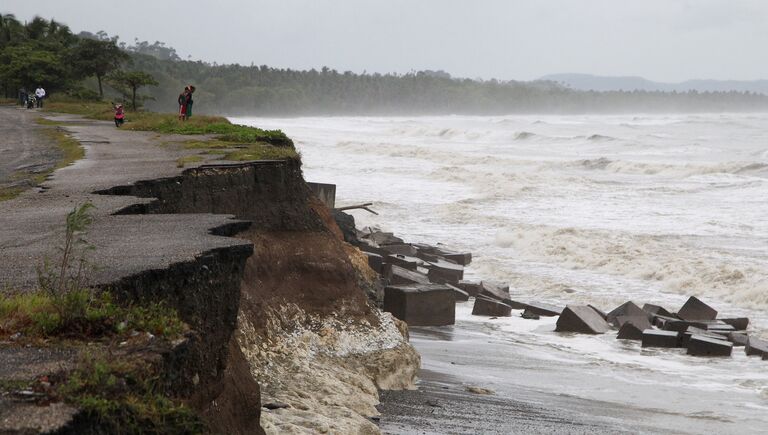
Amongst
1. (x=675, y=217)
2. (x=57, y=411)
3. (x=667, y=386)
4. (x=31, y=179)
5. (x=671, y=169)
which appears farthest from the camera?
(x=671, y=169)

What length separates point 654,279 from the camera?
67.4 feet

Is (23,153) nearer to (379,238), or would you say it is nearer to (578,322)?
(379,238)

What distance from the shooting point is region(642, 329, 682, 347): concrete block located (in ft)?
47.2

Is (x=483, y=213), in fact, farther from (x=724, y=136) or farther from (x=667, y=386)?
(x=724, y=136)

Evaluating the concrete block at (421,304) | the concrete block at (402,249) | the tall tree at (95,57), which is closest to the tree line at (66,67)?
the tall tree at (95,57)

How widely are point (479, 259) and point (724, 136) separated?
5199cm

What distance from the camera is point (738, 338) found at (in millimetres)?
14656

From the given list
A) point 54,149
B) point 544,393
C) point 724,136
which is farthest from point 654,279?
point 724,136

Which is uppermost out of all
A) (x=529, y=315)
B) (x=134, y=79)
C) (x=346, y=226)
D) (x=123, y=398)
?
(x=134, y=79)

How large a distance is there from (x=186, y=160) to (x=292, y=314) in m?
3.43

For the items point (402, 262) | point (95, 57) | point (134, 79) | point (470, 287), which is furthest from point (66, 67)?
point (470, 287)

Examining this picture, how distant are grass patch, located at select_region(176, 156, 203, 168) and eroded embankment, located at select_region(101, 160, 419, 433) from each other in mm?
1011

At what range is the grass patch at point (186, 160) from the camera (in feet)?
39.0

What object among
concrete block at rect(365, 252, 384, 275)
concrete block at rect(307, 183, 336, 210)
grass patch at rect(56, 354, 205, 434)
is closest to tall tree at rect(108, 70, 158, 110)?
concrete block at rect(307, 183, 336, 210)
